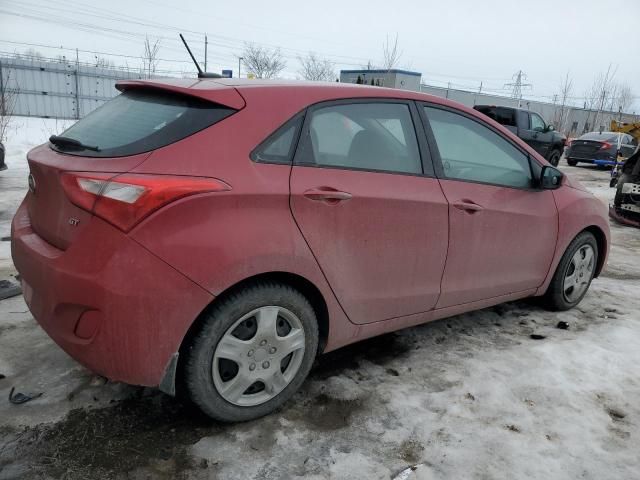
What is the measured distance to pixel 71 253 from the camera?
202 cm

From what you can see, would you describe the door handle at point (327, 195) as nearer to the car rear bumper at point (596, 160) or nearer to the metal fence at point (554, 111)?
the car rear bumper at point (596, 160)

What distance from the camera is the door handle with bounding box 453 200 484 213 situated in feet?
9.62

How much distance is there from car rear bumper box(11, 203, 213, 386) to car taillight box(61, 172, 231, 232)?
57mm

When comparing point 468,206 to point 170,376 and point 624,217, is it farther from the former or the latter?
point 624,217

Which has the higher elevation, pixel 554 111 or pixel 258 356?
pixel 554 111

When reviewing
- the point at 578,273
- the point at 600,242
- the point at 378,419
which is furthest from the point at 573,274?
the point at 378,419

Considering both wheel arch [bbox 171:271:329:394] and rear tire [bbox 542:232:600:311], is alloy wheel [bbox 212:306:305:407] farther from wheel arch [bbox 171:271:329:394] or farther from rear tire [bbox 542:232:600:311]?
rear tire [bbox 542:232:600:311]

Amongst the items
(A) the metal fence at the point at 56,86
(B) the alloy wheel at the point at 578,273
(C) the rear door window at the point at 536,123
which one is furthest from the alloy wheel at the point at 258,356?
(A) the metal fence at the point at 56,86

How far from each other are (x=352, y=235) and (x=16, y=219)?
69.5 inches

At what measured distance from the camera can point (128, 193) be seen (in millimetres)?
1931

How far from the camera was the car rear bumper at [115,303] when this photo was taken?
6.33 ft

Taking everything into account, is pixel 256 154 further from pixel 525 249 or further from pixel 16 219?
pixel 525 249

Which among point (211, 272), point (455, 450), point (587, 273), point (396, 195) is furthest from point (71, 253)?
point (587, 273)

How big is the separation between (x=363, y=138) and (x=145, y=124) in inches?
42.9
